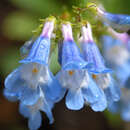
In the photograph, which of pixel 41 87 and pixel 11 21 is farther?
pixel 11 21

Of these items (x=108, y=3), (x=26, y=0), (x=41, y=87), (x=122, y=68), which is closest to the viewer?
(x=41, y=87)

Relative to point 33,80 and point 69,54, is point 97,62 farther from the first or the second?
point 33,80

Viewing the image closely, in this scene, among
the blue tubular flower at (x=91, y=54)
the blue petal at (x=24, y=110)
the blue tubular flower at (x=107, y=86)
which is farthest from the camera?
the blue petal at (x=24, y=110)

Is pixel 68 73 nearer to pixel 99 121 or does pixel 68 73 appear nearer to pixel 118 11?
pixel 118 11

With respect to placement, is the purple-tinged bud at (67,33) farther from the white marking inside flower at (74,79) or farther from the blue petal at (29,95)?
the blue petal at (29,95)

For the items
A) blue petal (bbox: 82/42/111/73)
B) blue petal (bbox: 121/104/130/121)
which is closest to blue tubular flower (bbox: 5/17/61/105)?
blue petal (bbox: 82/42/111/73)

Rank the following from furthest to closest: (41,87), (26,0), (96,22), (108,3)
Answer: (26,0) < (108,3) < (96,22) < (41,87)

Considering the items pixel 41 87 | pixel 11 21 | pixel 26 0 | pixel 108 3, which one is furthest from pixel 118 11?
pixel 41 87

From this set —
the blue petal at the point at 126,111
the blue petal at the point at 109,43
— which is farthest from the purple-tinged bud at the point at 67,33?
the blue petal at the point at 126,111
